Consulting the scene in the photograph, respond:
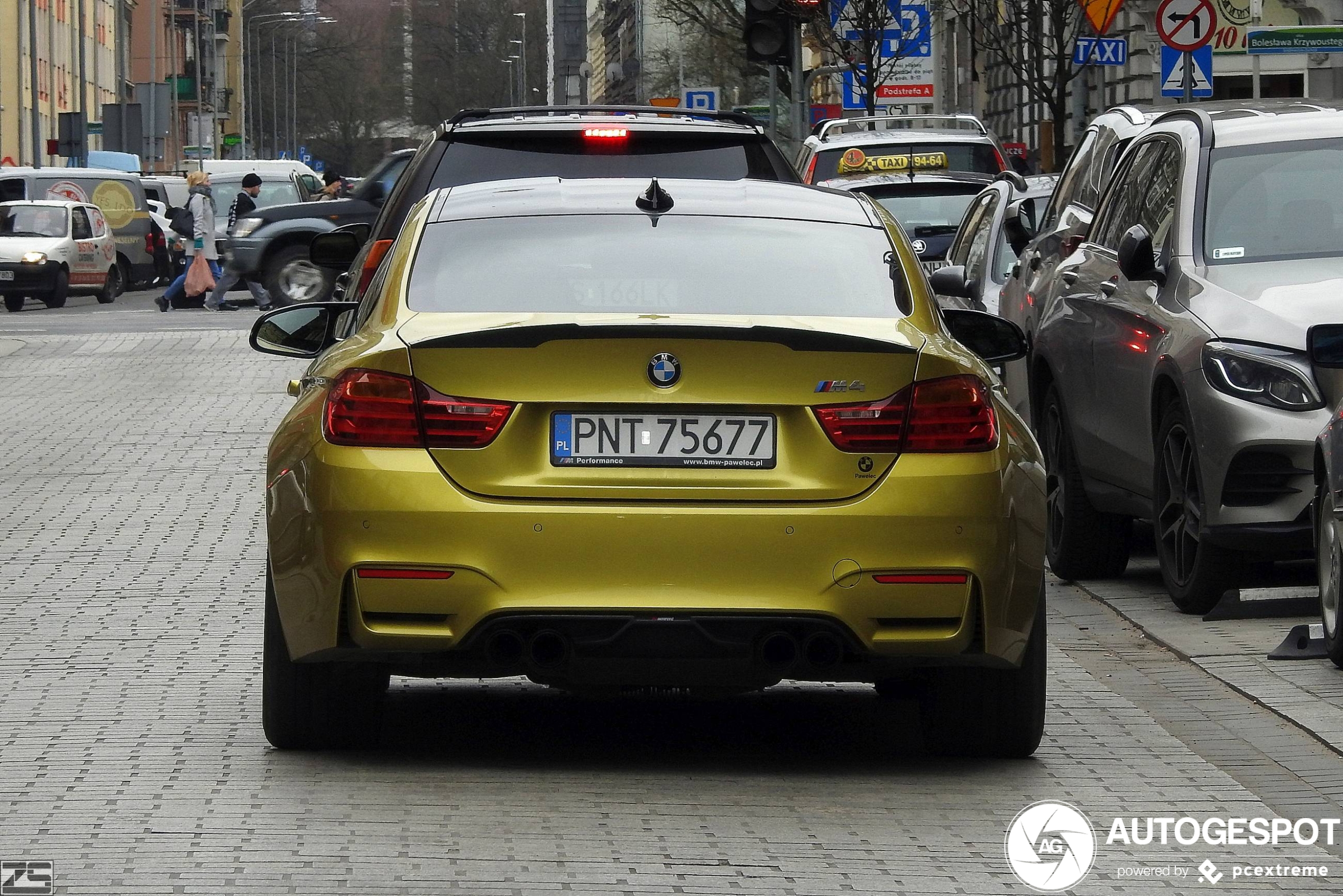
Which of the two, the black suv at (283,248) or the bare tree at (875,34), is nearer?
the black suv at (283,248)

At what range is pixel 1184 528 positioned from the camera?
922 centimetres

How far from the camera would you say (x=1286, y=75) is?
44.2 m

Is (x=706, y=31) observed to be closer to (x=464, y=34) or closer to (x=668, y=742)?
(x=668, y=742)

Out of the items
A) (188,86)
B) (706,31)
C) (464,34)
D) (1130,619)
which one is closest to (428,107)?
(464,34)

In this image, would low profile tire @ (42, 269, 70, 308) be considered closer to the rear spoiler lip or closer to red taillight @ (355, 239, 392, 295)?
red taillight @ (355, 239, 392, 295)

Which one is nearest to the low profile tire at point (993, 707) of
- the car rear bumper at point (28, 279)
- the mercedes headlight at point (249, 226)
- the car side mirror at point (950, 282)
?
the car side mirror at point (950, 282)

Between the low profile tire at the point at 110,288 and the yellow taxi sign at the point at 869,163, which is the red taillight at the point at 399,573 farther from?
the low profile tire at the point at 110,288

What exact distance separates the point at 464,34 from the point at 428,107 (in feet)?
24.9

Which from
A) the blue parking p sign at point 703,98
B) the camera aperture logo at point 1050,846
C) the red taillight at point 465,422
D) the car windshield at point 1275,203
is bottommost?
the camera aperture logo at point 1050,846

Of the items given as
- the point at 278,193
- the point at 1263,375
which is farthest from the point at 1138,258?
the point at 278,193

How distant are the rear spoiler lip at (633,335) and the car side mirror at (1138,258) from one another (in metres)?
3.56

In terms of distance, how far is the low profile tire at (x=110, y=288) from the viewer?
4203 cm

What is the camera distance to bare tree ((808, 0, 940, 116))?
156 ft

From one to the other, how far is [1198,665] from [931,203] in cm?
1240
